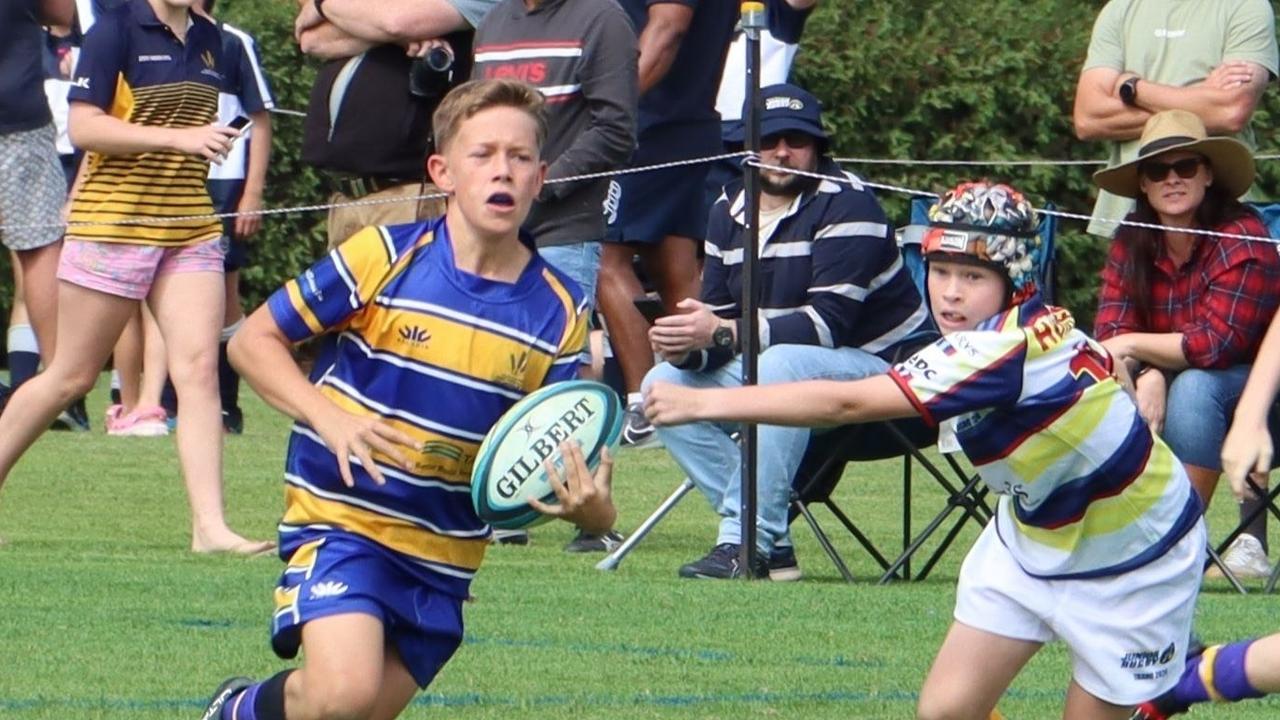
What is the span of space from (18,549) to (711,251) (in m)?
2.51

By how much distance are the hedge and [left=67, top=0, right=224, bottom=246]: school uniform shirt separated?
7.14m

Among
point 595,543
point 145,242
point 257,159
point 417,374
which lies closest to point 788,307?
point 595,543

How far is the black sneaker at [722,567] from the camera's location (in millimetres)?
7895

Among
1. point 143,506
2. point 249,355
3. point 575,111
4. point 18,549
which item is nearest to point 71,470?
point 143,506

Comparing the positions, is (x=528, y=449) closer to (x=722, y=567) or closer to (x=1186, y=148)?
(x=722, y=567)

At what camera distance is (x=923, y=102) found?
15.5 m

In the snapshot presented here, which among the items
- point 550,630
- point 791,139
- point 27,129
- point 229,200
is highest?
point 791,139

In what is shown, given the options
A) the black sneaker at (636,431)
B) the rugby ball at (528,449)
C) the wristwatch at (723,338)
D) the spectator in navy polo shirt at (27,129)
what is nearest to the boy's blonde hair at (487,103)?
the rugby ball at (528,449)

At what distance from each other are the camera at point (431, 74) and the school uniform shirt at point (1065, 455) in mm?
3883

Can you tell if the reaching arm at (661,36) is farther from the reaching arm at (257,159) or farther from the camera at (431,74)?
the reaching arm at (257,159)

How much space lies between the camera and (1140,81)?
8969 mm

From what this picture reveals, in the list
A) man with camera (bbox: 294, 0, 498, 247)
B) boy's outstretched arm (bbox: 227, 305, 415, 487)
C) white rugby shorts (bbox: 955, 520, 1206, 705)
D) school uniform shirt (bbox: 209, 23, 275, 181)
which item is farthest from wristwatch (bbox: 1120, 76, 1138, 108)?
boy's outstretched arm (bbox: 227, 305, 415, 487)

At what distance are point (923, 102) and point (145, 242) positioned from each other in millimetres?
8336

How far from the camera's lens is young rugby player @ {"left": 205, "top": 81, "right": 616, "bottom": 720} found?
5.11m
